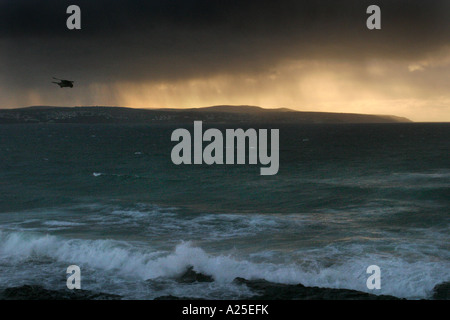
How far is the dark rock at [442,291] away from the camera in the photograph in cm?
1671

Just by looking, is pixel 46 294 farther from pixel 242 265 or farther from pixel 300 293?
pixel 300 293

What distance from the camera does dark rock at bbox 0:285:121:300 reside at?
650 inches

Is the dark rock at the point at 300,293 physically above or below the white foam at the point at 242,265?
below

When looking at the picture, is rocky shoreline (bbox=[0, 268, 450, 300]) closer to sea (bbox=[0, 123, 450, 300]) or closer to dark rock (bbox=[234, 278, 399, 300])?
dark rock (bbox=[234, 278, 399, 300])

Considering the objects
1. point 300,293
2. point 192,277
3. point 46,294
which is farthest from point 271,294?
point 46,294

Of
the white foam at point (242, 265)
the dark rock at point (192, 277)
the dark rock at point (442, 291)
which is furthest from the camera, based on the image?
the dark rock at point (192, 277)

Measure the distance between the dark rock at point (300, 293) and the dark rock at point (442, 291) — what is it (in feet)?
5.30

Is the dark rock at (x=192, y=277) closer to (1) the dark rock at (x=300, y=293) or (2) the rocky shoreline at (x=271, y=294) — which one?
(1) the dark rock at (x=300, y=293)

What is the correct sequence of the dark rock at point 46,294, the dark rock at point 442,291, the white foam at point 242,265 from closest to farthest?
the dark rock at point 46,294 → the dark rock at point 442,291 → the white foam at point 242,265

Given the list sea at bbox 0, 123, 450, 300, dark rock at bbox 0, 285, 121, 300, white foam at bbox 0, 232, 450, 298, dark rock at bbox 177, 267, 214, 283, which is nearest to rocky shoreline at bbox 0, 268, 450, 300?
dark rock at bbox 0, 285, 121, 300

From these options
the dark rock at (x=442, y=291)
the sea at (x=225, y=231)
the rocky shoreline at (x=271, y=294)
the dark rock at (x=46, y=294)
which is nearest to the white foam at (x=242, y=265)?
the sea at (x=225, y=231)

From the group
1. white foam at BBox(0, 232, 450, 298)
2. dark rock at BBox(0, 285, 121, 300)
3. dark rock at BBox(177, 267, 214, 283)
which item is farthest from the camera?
dark rock at BBox(177, 267, 214, 283)

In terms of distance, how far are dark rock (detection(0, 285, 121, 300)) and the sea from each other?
0.60 metres
